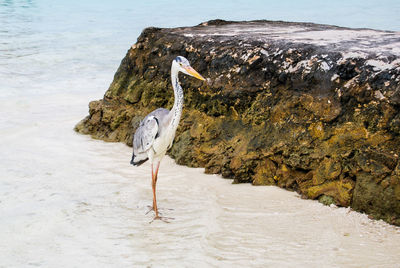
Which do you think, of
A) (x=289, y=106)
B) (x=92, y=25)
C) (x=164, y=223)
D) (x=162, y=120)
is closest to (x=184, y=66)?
(x=162, y=120)

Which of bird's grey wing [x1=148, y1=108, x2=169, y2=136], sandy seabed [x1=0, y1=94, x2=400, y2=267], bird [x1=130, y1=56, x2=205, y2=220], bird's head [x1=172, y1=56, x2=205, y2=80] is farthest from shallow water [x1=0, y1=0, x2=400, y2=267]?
bird's head [x1=172, y1=56, x2=205, y2=80]

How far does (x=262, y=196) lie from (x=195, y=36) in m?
2.45

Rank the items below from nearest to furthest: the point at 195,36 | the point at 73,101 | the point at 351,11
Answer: the point at 195,36
the point at 73,101
the point at 351,11

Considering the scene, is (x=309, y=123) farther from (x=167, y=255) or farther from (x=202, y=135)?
(x=167, y=255)

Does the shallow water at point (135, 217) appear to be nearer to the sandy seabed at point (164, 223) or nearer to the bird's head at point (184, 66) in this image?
the sandy seabed at point (164, 223)

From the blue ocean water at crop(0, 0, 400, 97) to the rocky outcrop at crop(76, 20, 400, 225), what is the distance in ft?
19.9

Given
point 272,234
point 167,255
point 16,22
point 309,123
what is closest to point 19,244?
point 167,255

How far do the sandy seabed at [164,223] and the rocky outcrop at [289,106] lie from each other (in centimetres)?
23

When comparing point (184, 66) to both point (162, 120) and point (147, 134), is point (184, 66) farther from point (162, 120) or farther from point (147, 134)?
point (147, 134)

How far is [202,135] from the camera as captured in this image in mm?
5738

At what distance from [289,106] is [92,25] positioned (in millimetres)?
20346

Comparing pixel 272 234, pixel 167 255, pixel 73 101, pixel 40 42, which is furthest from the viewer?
pixel 40 42

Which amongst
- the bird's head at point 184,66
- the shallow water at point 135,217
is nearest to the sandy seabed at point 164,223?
the shallow water at point 135,217

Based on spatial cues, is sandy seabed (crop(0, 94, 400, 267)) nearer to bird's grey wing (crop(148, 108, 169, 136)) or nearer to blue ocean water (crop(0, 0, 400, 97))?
bird's grey wing (crop(148, 108, 169, 136))
